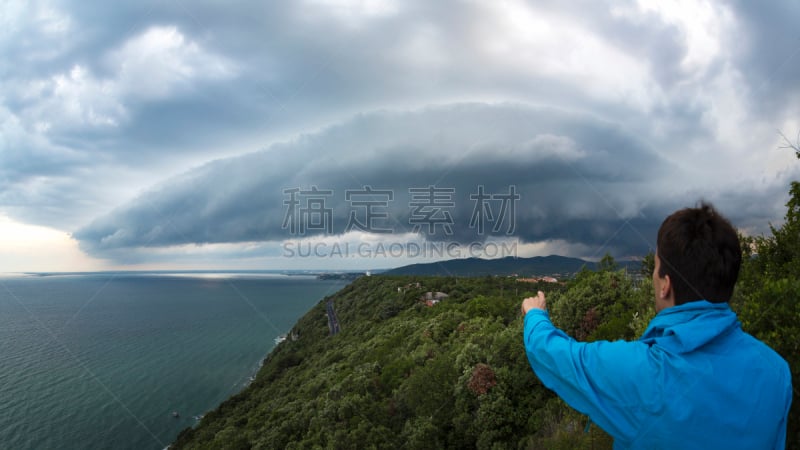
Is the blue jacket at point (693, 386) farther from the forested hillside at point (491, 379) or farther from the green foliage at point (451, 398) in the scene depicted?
the green foliage at point (451, 398)

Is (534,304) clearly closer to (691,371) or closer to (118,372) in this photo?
(691,371)

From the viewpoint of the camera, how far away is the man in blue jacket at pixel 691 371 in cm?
153

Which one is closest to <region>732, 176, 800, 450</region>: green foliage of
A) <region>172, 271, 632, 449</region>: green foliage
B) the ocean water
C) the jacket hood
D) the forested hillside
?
the forested hillside

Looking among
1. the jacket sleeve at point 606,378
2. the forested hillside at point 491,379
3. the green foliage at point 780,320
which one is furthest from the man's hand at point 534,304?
the green foliage at point 780,320

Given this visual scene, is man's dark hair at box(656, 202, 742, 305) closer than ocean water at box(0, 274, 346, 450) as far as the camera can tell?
Yes

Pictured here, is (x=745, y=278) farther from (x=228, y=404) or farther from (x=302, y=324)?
(x=302, y=324)

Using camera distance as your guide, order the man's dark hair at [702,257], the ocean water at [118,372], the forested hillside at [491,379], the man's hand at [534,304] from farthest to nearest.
Answer: the ocean water at [118,372] → the forested hillside at [491,379] → the man's hand at [534,304] → the man's dark hair at [702,257]

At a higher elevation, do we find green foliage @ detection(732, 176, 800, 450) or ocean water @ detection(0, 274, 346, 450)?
green foliage @ detection(732, 176, 800, 450)

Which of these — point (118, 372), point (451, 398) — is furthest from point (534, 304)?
point (118, 372)

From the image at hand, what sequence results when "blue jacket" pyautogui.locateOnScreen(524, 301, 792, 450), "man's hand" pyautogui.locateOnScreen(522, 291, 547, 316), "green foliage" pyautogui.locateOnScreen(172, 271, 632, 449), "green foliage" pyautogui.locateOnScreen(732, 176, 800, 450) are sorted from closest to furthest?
"blue jacket" pyautogui.locateOnScreen(524, 301, 792, 450)
"man's hand" pyautogui.locateOnScreen(522, 291, 547, 316)
"green foliage" pyautogui.locateOnScreen(732, 176, 800, 450)
"green foliage" pyautogui.locateOnScreen(172, 271, 632, 449)

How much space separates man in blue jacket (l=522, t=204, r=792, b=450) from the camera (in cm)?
153

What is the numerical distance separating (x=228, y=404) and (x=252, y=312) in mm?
94140

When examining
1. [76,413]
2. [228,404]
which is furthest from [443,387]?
[76,413]

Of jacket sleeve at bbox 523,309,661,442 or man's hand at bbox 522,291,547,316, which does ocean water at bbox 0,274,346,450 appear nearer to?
man's hand at bbox 522,291,547,316
